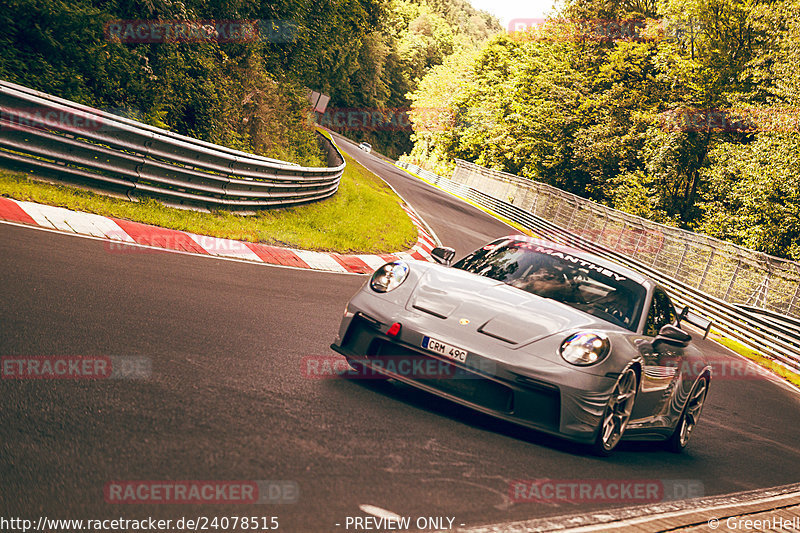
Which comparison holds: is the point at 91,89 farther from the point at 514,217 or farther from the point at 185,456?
the point at 514,217

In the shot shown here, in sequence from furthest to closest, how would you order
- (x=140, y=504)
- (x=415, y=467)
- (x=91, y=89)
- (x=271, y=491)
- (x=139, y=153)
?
(x=91, y=89)
(x=139, y=153)
(x=415, y=467)
(x=271, y=491)
(x=140, y=504)

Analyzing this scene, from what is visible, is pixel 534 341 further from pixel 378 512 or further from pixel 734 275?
pixel 734 275

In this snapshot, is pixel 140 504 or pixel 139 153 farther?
pixel 139 153

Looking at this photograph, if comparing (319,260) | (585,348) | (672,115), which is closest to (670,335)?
(585,348)

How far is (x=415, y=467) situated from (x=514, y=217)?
3748cm

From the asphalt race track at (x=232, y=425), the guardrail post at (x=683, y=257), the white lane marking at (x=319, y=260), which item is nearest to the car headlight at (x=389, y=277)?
the asphalt race track at (x=232, y=425)

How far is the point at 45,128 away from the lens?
9.88 meters

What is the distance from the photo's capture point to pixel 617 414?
5.43 meters

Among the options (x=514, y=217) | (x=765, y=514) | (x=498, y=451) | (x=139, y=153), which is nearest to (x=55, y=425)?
(x=498, y=451)

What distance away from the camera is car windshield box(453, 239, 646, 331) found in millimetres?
6035
